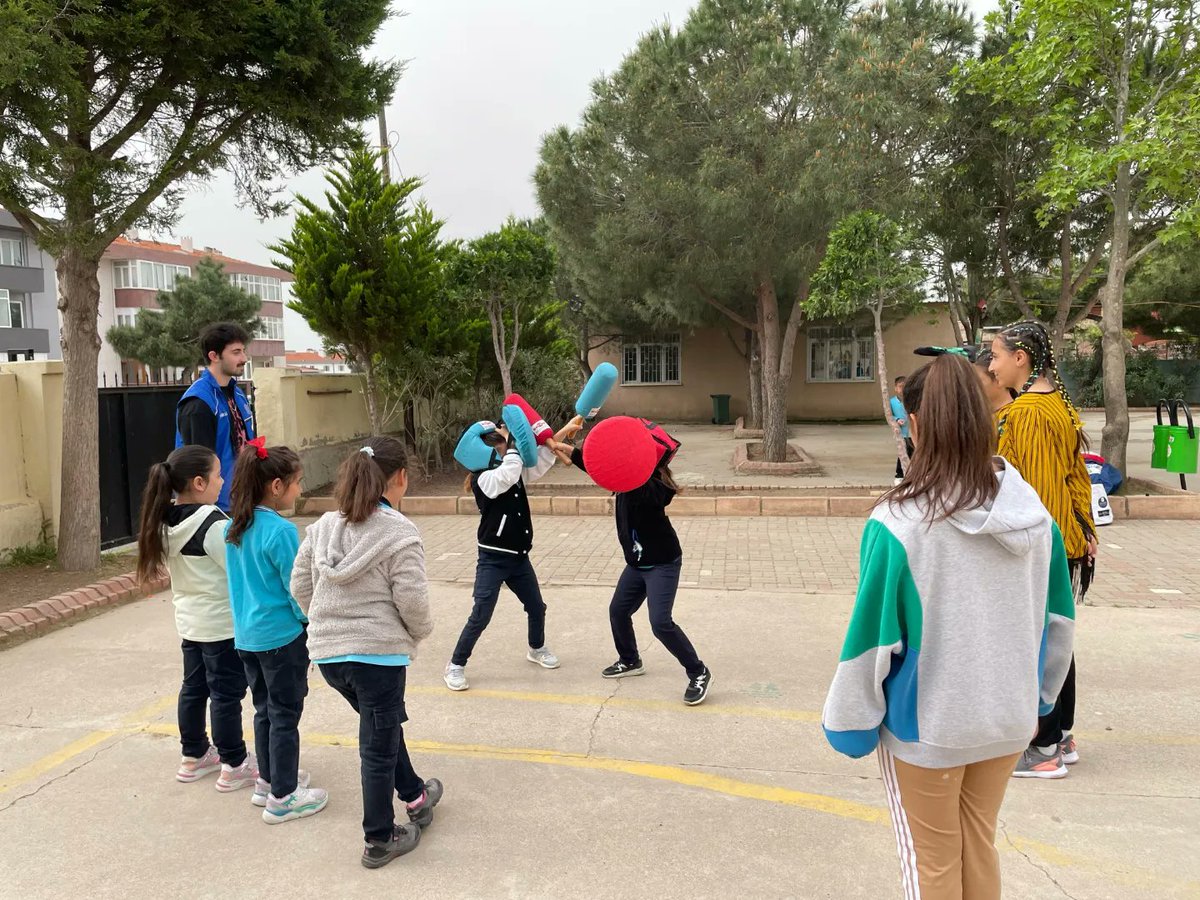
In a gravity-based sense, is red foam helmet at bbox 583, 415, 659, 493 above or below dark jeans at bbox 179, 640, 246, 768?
above

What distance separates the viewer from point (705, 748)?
3633 millimetres

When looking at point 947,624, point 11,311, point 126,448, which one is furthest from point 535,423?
point 11,311

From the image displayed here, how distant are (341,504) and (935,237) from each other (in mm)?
12476

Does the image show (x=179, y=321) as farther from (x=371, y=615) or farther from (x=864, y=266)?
(x=371, y=615)

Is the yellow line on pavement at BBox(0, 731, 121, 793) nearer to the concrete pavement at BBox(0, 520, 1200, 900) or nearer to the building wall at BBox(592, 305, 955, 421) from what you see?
the concrete pavement at BBox(0, 520, 1200, 900)

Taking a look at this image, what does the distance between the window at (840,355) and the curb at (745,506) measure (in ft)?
48.2

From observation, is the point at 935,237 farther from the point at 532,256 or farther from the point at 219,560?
the point at 219,560

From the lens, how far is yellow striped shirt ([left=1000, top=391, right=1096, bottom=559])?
10.8 feet

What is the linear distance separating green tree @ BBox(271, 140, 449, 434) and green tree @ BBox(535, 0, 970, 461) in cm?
354

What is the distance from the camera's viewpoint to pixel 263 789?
3260mm

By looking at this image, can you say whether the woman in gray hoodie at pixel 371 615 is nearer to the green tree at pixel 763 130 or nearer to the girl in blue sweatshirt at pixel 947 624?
the girl in blue sweatshirt at pixel 947 624

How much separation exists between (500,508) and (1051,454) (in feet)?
8.49

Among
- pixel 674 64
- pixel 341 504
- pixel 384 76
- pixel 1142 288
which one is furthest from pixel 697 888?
pixel 1142 288

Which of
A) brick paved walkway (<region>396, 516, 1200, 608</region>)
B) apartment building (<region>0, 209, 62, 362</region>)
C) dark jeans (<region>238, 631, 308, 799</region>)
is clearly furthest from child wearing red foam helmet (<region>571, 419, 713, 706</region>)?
apartment building (<region>0, 209, 62, 362</region>)
